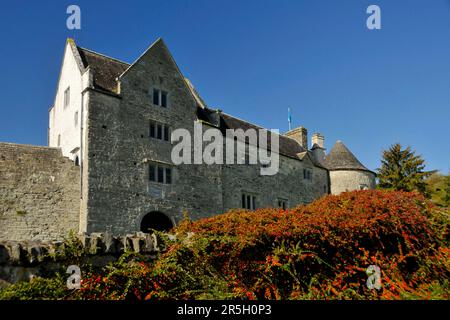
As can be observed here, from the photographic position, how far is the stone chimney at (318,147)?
35.8 meters

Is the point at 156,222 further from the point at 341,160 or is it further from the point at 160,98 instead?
the point at 341,160

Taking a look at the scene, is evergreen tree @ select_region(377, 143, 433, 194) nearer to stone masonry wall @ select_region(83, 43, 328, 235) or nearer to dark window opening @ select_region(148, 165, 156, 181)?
stone masonry wall @ select_region(83, 43, 328, 235)

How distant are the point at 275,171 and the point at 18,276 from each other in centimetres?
2314

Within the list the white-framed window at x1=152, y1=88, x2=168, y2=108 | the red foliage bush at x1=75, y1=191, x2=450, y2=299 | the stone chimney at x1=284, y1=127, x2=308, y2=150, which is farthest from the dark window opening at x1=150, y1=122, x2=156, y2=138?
the stone chimney at x1=284, y1=127, x2=308, y2=150

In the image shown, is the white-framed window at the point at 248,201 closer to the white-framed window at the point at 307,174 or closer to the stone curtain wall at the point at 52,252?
the white-framed window at the point at 307,174

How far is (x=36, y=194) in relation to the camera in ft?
63.3

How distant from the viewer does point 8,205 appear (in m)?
18.6

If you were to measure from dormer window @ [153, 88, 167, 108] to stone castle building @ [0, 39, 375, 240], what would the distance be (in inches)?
2.2

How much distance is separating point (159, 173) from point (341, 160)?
18.2 metres

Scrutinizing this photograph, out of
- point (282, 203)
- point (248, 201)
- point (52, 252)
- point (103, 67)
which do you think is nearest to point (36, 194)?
point (103, 67)

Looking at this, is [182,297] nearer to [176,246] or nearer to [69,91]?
[176,246]

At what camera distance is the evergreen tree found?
36031mm

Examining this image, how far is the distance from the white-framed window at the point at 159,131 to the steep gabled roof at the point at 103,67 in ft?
8.22
